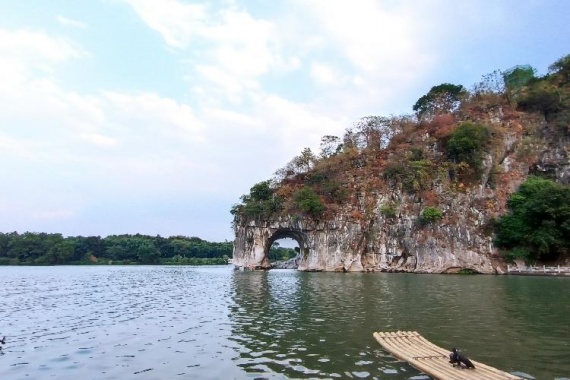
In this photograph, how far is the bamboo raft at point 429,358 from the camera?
8.99 metres

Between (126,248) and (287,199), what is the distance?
73.8 metres

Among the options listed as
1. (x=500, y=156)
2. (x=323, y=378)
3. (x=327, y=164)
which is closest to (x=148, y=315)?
(x=323, y=378)

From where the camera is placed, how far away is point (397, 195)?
60.5 metres

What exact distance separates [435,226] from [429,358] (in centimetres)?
4825

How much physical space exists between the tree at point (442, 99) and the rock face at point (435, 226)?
12.6 metres

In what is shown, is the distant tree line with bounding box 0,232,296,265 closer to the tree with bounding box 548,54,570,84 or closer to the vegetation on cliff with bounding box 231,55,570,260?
the vegetation on cliff with bounding box 231,55,570,260

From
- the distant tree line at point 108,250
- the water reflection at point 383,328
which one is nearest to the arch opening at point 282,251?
the distant tree line at point 108,250

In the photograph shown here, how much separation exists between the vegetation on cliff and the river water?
30.8 meters

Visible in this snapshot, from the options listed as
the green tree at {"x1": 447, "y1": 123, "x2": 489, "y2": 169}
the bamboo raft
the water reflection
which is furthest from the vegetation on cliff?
the bamboo raft

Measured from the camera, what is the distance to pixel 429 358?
10711mm

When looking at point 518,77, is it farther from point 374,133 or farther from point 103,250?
point 103,250

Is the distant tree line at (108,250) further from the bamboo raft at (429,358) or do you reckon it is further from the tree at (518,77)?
the bamboo raft at (429,358)

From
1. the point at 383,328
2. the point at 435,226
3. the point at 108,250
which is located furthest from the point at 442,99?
the point at 108,250

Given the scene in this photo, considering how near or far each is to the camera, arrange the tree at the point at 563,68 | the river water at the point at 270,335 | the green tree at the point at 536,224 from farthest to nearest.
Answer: the tree at the point at 563,68
the green tree at the point at 536,224
the river water at the point at 270,335
